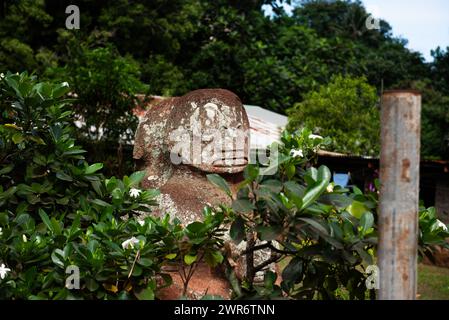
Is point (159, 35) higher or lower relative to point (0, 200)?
higher

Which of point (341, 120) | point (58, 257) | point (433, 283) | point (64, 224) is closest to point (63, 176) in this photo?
point (64, 224)

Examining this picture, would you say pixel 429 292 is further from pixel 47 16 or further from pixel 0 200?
pixel 47 16

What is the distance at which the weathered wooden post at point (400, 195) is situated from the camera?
5.55 ft

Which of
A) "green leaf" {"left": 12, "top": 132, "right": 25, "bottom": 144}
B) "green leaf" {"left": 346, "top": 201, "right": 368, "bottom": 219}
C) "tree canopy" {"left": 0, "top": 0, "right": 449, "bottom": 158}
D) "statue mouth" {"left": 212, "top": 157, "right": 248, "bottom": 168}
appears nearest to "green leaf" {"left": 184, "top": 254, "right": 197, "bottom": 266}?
"green leaf" {"left": 346, "top": 201, "right": 368, "bottom": 219}

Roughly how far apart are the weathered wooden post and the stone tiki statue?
1.98 metres

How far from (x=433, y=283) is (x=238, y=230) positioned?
21.8ft

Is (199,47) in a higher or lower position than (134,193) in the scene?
higher

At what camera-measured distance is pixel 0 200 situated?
2.82 metres

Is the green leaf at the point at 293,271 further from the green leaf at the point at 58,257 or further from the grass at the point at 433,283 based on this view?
the grass at the point at 433,283

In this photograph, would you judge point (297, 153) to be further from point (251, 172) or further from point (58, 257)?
point (58, 257)

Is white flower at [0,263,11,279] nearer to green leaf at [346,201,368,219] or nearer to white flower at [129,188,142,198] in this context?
white flower at [129,188,142,198]

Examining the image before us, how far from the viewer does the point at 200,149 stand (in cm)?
371
